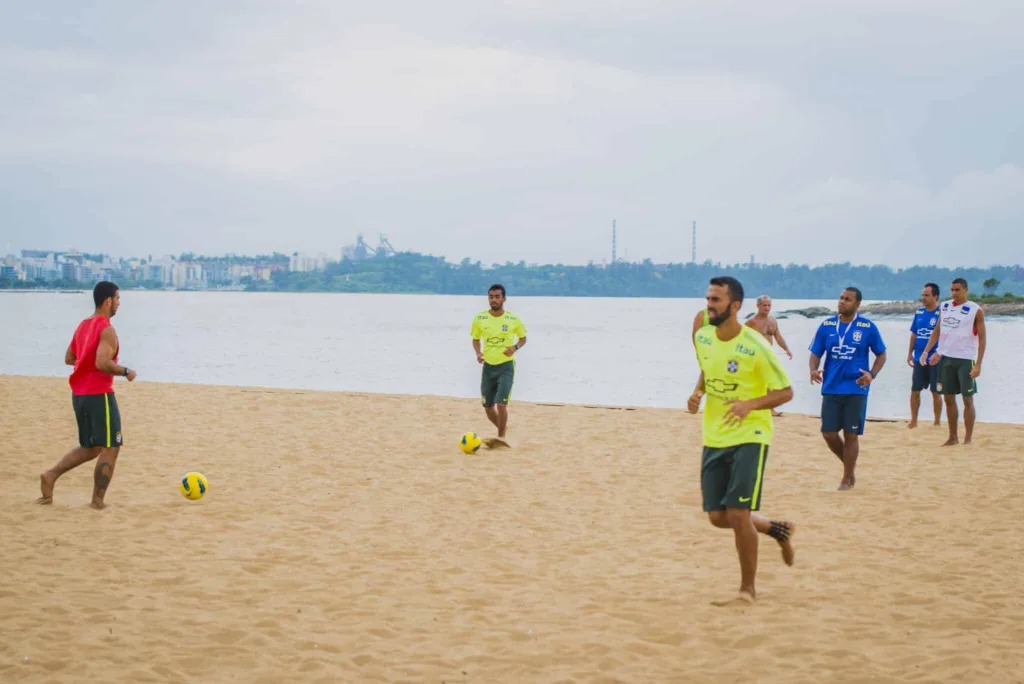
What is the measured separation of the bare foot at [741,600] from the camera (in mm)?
5750

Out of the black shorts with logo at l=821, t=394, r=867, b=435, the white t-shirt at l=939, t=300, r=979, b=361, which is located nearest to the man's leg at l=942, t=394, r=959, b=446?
the white t-shirt at l=939, t=300, r=979, b=361

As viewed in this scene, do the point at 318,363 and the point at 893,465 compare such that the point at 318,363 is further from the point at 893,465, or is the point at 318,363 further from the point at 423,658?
the point at 423,658

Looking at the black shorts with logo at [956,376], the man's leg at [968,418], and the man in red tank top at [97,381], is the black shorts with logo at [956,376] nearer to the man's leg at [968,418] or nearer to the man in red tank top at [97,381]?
the man's leg at [968,418]

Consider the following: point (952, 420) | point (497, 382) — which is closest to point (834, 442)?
point (952, 420)

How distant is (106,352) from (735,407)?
16.3ft

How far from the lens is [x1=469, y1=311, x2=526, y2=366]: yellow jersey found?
11484 millimetres

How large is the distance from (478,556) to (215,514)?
2629 millimetres

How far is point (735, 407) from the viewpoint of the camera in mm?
5387

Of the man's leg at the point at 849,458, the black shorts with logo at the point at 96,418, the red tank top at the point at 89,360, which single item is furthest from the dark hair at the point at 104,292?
the man's leg at the point at 849,458

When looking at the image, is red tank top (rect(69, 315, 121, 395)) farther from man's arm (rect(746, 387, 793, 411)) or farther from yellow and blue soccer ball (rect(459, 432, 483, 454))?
man's arm (rect(746, 387, 793, 411))

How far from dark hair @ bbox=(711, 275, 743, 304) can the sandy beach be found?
185 centimetres

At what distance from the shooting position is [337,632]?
17.3ft

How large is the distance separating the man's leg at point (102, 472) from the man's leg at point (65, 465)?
2.9 inches

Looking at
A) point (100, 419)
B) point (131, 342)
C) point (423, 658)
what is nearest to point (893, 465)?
point (423, 658)
